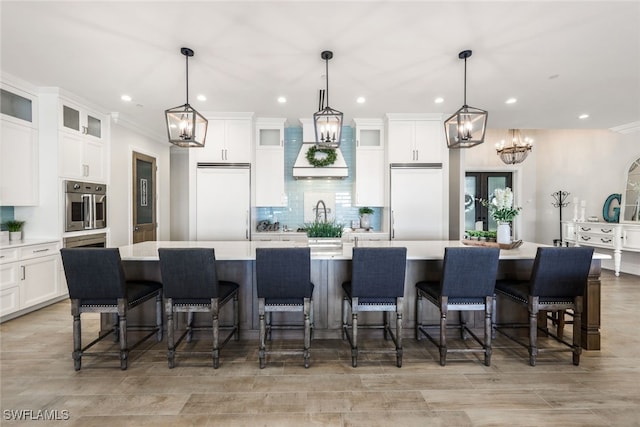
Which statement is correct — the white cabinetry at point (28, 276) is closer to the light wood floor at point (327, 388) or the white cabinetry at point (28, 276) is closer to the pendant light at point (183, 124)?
the light wood floor at point (327, 388)

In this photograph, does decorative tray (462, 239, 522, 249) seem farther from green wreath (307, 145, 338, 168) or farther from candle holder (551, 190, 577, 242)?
candle holder (551, 190, 577, 242)

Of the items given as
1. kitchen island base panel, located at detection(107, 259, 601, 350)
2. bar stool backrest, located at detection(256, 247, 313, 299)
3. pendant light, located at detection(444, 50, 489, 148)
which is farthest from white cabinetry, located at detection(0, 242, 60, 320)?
pendant light, located at detection(444, 50, 489, 148)

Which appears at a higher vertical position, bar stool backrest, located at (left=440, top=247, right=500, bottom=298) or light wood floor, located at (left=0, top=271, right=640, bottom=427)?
bar stool backrest, located at (left=440, top=247, right=500, bottom=298)

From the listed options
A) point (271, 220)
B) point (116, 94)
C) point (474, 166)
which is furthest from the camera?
point (474, 166)

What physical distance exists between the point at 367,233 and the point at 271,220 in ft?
5.81

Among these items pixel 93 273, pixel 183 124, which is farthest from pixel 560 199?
pixel 93 273

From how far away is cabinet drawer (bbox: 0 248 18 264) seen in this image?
3239mm

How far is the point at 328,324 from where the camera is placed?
295cm

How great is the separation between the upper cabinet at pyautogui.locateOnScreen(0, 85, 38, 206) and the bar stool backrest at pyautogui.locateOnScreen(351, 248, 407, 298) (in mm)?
4024

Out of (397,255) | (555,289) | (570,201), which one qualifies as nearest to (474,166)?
(570,201)

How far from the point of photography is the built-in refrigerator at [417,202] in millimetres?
4895

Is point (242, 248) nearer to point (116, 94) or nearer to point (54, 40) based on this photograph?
point (54, 40)

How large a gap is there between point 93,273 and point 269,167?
3278 millimetres

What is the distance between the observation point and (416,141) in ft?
16.3
